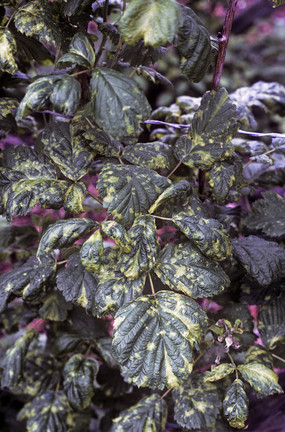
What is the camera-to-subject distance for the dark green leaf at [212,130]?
80cm

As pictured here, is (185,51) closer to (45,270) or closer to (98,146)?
(98,146)

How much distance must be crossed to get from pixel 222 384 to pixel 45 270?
1.71 ft

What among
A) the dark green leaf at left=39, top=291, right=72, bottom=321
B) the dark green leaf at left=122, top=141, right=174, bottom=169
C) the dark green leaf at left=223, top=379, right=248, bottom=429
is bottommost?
the dark green leaf at left=39, top=291, right=72, bottom=321

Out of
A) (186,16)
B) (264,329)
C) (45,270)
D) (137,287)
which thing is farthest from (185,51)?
(264,329)

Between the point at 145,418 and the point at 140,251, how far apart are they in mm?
446

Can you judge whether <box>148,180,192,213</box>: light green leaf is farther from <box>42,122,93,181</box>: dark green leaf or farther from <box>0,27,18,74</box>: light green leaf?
<box>0,27,18,74</box>: light green leaf

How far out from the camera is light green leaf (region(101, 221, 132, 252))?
0.66 metres

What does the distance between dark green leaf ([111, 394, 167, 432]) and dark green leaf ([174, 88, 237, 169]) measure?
1.88 ft

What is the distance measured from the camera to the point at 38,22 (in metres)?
0.75

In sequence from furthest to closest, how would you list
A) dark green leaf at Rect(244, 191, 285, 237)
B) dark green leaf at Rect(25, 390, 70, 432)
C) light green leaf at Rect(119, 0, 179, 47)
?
1. dark green leaf at Rect(25, 390, 70, 432)
2. dark green leaf at Rect(244, 191, 285, 237)
3. light green leaf at Rect(119, 0, 179, 47)

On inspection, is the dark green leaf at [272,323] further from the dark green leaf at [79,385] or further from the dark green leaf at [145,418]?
the dark green leaf at [79,385]

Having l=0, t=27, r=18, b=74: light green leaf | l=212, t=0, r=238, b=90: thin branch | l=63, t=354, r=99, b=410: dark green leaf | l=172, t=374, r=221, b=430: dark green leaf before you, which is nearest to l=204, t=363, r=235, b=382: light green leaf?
l=172, t=374, r=221, b=430: dark green leaf

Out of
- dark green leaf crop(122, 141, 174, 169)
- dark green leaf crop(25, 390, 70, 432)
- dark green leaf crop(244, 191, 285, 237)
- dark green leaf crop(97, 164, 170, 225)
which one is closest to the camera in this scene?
dark green leaf crop(97, 164, 170, 225)

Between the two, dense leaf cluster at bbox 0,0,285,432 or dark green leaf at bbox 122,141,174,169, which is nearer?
dense leaf cluster at bbox 0,0,285,432
